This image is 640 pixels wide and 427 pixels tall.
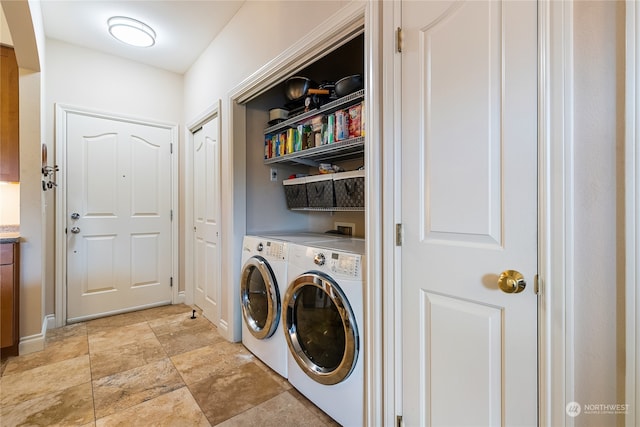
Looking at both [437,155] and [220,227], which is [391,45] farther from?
[220,227]

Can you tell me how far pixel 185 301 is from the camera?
3.36 m

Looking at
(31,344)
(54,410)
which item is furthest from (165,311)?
(54,410)

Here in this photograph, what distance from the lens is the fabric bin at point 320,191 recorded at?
6.55ft

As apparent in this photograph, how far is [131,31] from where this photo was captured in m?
2.44

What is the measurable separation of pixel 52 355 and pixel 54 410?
2.72 ft

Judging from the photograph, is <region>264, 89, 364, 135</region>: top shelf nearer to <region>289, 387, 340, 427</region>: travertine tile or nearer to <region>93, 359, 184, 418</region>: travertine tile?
<region>289, 387, 340, 427</region>: travertine tile

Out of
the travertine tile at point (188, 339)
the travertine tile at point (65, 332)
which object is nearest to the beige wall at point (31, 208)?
the travertine tile at point (65, 332)

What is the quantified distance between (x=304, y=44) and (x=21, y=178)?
2359mm

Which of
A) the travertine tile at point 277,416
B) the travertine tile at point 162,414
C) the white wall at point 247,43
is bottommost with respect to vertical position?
the travertine tile at point 277,416

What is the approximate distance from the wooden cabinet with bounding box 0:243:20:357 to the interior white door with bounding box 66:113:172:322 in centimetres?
62

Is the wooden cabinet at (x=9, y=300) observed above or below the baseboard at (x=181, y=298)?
above

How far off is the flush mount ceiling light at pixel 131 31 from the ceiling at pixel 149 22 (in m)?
0.04

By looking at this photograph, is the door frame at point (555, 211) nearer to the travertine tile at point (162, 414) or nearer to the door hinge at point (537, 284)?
the door hinge at point (537, 284)

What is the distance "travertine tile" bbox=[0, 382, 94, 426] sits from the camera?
4.86 ft
